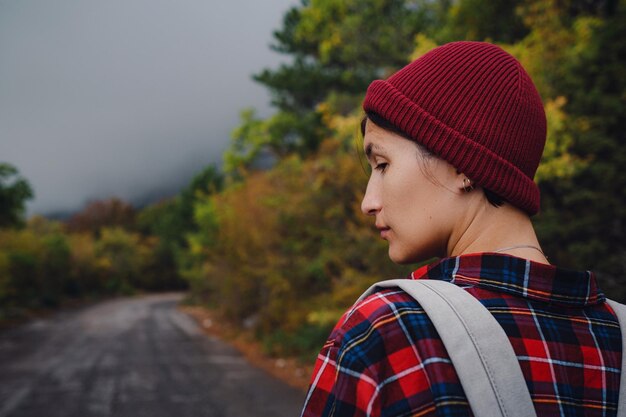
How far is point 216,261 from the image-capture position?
18766 mm

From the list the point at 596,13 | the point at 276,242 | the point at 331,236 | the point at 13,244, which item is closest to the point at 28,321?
the point at 13,244

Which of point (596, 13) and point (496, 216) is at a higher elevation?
point (596, 13)

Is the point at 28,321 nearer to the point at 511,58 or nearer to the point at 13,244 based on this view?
the point at 13,244

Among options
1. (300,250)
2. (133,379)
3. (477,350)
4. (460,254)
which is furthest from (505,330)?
(300,250)

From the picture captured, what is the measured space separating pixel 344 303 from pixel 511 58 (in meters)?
7.37

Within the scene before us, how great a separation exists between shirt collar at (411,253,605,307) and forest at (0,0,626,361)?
0.57 meters

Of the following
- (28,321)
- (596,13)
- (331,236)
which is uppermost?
(596,13)

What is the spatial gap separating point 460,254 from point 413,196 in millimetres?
148

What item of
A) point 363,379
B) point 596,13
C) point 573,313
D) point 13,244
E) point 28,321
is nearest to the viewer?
point 363,379

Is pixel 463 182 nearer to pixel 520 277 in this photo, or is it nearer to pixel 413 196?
pixel 413 196

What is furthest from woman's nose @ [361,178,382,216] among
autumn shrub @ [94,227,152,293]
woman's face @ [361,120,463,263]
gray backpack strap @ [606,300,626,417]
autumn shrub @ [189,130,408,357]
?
autumn shrub @ [94,227,152,293]

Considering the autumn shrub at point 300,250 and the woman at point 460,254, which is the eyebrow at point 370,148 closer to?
the woman at point 460,254

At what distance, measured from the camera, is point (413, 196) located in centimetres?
93

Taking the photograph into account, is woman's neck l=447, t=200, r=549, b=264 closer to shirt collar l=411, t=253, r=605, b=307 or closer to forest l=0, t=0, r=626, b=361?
shirt collar l=411, t=253, r=605, b=307
